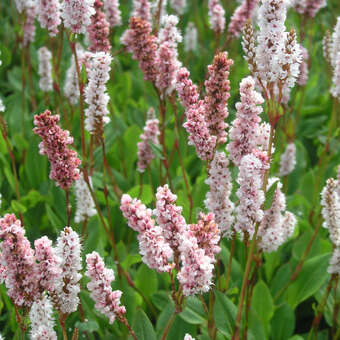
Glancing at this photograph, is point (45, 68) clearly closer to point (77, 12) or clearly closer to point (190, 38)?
point (190, 38)

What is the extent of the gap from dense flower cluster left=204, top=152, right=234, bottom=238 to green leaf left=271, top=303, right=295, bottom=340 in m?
0.73

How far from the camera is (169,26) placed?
8.88ft

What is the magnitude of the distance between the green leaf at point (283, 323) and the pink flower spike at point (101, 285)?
1271mm

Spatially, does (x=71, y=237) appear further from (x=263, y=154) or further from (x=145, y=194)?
(x=145, y=194)

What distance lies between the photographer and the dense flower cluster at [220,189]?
2.13 m

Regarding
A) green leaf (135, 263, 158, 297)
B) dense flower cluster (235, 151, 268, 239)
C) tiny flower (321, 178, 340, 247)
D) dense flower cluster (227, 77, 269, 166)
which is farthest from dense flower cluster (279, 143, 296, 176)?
dense flower cluster (235, 151, 268, 239)

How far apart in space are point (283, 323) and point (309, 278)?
1.06ft

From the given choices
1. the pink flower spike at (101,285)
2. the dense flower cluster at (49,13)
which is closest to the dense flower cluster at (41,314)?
the pink flower spike at (101,285)

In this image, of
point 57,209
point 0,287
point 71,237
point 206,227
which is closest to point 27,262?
point 71,237

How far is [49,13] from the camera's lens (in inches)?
110

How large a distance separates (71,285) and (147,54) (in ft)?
4.47

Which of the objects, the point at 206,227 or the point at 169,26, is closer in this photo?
the point at 206,227

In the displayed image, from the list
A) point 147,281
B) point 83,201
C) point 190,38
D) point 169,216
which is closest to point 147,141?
point 83,201

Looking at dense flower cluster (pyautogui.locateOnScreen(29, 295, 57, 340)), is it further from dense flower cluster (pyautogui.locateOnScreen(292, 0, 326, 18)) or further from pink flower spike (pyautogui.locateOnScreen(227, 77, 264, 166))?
dense flower cluster (pyautogui.locateOnScreen(292, 0, 326, 18))
